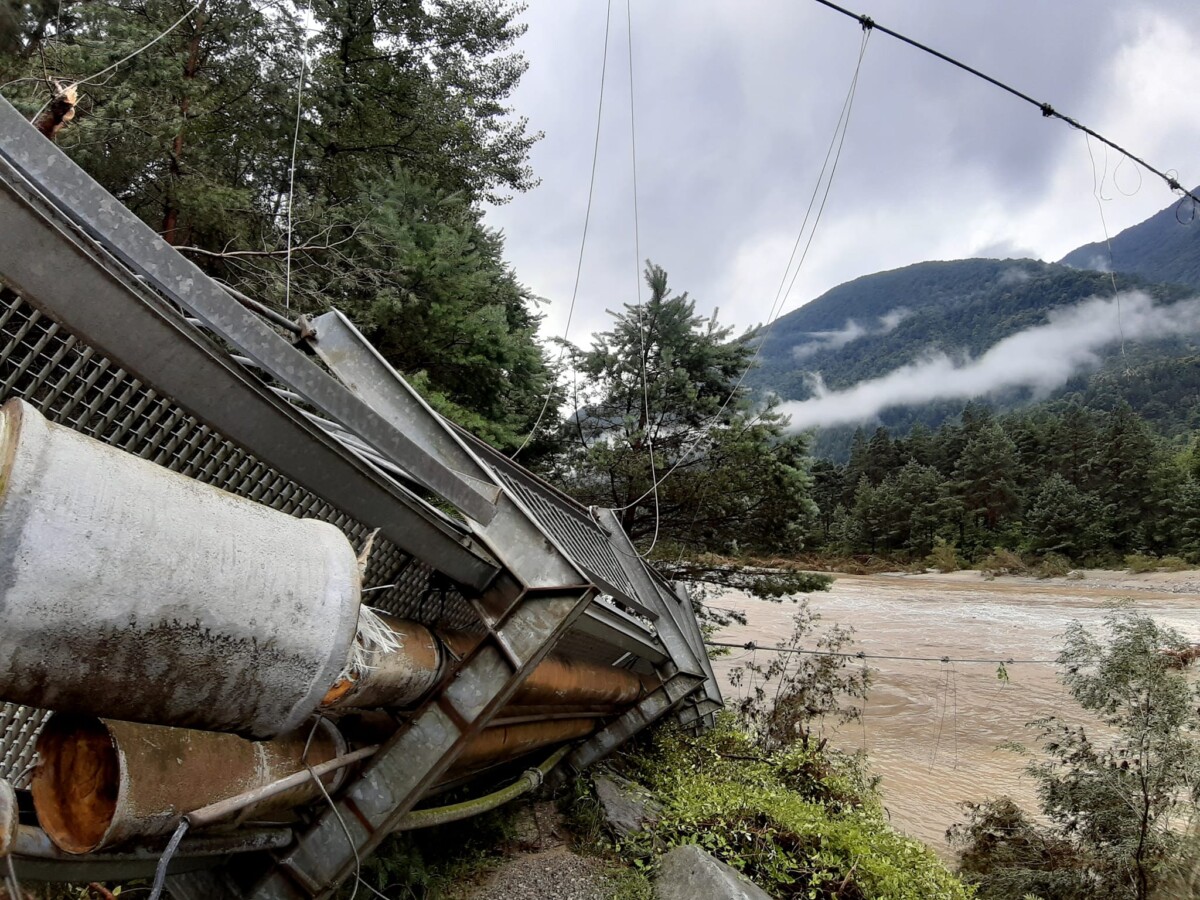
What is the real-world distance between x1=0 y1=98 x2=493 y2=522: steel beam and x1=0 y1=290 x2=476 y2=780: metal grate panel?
0.49ft

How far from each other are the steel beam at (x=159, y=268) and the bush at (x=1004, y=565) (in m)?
41.1

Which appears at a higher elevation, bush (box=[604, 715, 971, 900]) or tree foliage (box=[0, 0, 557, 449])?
tree foliage (box=[0, 0, 557, 449])

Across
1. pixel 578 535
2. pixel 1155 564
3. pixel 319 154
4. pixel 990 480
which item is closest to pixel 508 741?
pixel 578 535

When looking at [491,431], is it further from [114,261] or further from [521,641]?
[114,261]

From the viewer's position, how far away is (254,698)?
3.71 feet

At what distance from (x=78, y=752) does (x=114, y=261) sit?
1.02 meters

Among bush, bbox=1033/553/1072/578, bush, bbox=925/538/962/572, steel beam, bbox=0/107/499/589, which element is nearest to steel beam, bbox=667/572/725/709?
steel beam, bbox=0/107/499/589

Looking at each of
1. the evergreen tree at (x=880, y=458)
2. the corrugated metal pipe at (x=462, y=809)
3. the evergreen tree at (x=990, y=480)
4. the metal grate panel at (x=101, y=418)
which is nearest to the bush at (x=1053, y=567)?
the evergreen tree at (x=990, y=480)

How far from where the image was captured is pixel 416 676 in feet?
7.11

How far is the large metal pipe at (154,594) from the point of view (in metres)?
0.82

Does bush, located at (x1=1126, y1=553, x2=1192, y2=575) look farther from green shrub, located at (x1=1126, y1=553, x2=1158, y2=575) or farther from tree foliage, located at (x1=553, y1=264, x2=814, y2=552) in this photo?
tree foliage, located at (x1=553, y1=264, x2=814, y2=552)

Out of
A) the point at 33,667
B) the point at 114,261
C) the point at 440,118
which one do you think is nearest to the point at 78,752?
the point at 33,667

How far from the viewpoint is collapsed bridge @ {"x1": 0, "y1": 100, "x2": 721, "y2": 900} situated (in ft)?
2.95

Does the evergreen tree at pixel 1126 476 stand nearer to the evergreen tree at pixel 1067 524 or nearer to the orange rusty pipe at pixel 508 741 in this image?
the evergreen tree at pixel 1067 524
